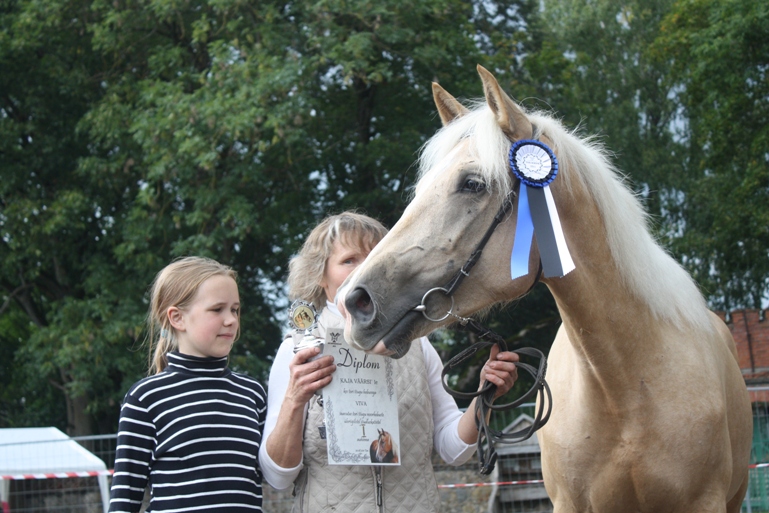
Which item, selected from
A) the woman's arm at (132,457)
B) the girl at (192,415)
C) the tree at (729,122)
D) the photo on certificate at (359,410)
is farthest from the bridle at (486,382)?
the tree at (729,122)

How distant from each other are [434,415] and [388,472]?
354 millimetres

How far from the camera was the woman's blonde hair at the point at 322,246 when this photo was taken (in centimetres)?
266

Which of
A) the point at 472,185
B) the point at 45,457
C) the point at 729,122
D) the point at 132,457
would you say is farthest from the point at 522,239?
the point at 729,122

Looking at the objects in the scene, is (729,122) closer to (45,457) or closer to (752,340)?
(752,340)

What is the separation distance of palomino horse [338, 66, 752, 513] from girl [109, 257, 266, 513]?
0.57 meters

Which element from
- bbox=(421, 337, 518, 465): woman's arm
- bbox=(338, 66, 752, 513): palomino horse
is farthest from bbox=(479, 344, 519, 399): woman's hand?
bbox=(338, 66, 752, 513): palomino horse

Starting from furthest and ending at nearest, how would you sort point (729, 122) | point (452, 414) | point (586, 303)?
point (729, 122) < point (452, 414) < point (586, 303)

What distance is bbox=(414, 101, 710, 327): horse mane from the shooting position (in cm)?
247

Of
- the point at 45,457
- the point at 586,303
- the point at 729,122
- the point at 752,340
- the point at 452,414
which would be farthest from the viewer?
the point at 729,122

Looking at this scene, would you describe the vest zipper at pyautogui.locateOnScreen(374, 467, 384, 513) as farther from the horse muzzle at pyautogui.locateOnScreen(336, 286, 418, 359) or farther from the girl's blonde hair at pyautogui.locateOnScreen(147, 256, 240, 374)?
the girl's blonde hair at pyautogui.locateOnScreen(147, 256, 240, 374)

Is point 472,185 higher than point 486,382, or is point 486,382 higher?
point 472,185

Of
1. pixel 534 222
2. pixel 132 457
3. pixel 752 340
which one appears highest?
pixel 534 222

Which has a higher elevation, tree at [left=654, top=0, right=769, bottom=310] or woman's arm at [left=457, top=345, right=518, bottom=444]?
tree at [left=654, top=0, right=769, bottom=310]

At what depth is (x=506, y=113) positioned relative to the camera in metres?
2.50
